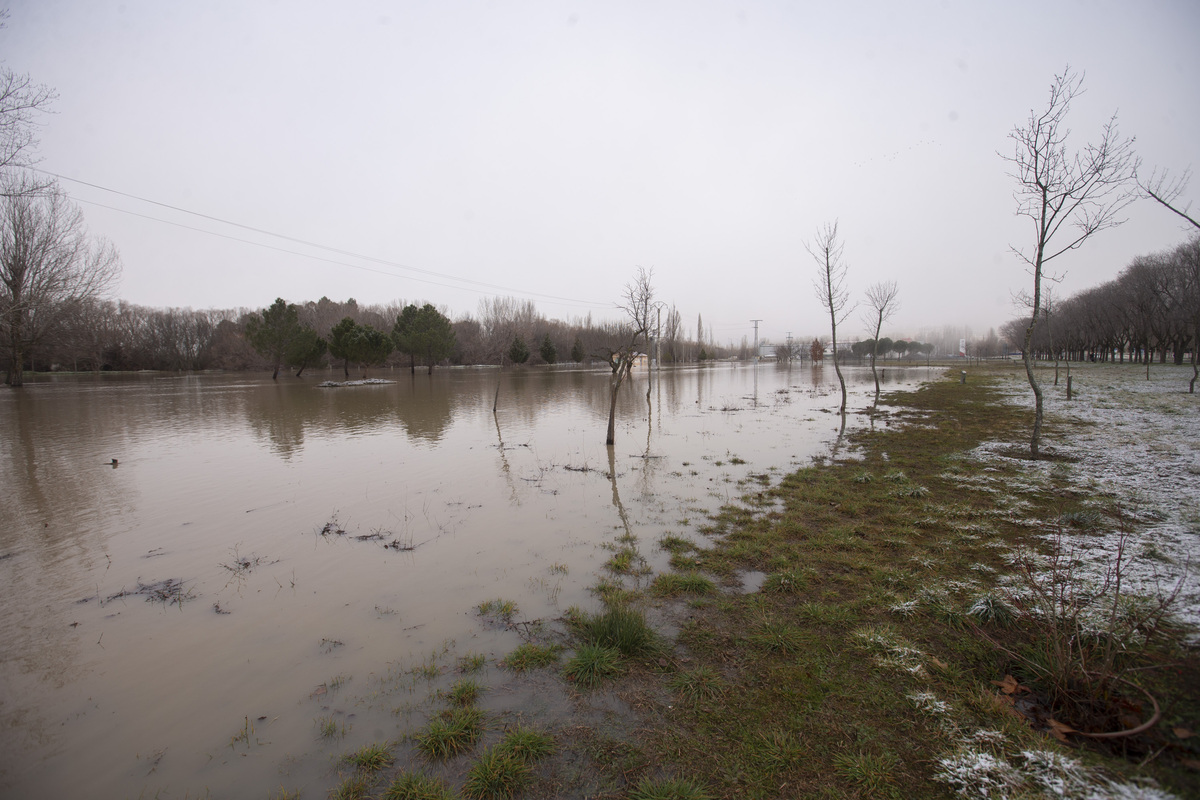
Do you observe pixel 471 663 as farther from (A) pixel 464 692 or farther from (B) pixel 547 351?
(B) pixel 547 351

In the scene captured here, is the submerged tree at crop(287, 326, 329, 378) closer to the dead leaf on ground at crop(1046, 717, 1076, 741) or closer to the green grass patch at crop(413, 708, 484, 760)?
the green grass patch at crop(413, 708, 484, 760)

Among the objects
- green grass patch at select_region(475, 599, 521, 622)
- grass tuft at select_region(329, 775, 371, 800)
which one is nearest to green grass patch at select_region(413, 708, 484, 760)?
grass tuft at select_region(329, 775, 371, 800)

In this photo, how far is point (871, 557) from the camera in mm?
5793

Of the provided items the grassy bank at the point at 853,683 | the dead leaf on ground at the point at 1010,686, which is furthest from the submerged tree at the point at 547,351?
the dead leaf on ground at the point at 1010,686

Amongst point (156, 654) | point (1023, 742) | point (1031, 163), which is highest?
point (1031, 163)

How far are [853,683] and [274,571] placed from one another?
6.83m

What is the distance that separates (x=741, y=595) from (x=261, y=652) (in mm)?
4797

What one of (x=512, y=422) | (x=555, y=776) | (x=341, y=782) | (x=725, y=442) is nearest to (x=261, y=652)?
(x=341, y=782)

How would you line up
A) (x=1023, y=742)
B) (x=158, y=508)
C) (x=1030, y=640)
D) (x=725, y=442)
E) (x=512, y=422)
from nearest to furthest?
(x=1023, y=742) → (x=1030, y=640) → (x=158, y=508) → (x=725, y=442) → (x=512, y=422)

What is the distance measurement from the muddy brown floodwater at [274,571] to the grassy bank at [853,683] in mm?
951

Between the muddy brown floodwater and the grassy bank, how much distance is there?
95cm

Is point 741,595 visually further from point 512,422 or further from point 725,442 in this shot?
point 512,422

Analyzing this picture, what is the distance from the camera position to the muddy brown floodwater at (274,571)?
3502 millimetres

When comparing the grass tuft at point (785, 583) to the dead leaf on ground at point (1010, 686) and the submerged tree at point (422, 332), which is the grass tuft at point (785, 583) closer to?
the dead leaf on ground at point (1010, 686)
